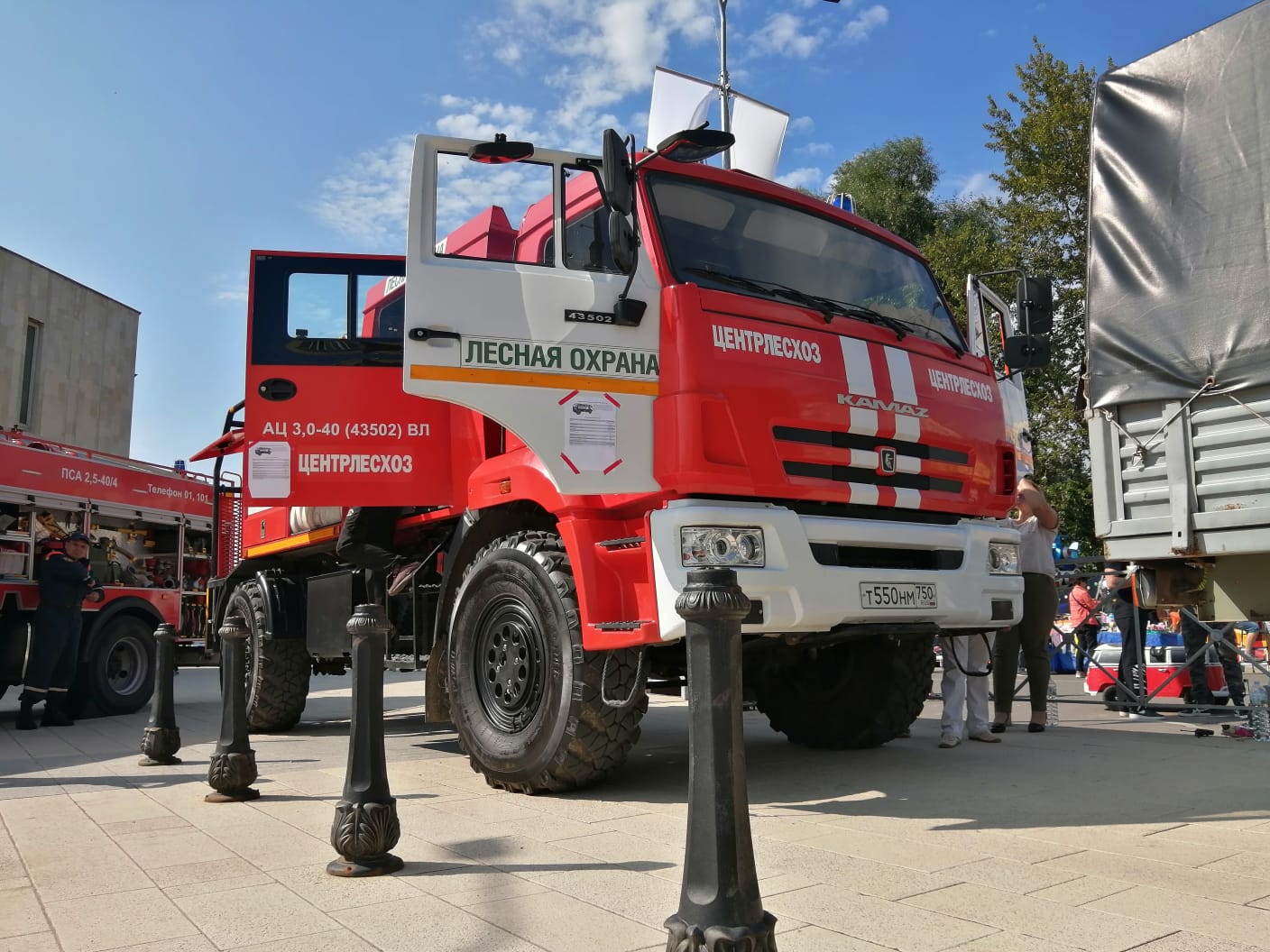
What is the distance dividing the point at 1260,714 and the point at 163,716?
23.4ft

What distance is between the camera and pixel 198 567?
13234 mm

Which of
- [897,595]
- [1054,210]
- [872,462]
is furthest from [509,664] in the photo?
[1054,210]

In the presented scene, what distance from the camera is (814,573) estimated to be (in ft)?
14.6

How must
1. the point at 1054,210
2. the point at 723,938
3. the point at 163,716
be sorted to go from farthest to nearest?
the point at 1054,210, the point at 163,716, the point at 723,938

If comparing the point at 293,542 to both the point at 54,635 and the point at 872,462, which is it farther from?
the point at 872,462

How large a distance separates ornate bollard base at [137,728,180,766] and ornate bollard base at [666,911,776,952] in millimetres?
5275

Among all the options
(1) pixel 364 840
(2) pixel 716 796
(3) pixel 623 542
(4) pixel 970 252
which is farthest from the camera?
(4) pixel 970 252

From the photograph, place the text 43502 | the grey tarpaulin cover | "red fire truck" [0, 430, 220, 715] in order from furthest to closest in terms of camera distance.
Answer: "red fire truck" [0, 430, 220, 715], the text 43502, the grey tarpaulin cover

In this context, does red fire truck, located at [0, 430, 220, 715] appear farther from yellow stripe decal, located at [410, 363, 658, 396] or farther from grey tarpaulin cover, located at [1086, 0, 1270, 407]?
grey tarpaulin cover, located at [1086, 0, 1270, 407]

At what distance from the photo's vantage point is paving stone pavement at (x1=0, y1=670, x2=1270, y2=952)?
2.90 metres

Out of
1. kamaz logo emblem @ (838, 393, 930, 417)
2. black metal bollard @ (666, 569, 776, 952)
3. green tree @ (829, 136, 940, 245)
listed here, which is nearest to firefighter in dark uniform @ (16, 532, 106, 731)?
kamaz logo emblem @ (838, 393, 930, 417)

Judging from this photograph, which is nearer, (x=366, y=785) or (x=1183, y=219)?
(x=366, y=785)

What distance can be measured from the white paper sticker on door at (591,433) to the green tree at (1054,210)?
16.0 metres

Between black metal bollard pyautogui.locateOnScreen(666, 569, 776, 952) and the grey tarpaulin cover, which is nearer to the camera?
black metal bollard pyautogui.locateOnScreen(666, 569, 776, 952)
